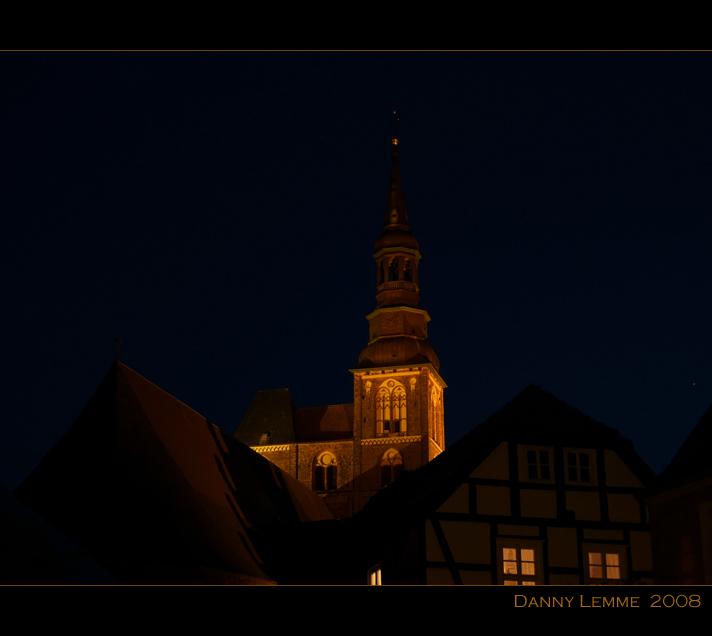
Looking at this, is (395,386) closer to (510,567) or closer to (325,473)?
(325,473)

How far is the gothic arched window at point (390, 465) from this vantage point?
7488 centimetres

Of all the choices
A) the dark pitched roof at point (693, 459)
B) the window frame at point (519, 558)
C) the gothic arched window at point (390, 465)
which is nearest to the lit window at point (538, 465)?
the window frame at point (519, 558)

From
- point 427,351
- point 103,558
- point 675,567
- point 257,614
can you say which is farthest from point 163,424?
point 427,351

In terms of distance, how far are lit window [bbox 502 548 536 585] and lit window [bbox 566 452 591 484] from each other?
2.16 meters

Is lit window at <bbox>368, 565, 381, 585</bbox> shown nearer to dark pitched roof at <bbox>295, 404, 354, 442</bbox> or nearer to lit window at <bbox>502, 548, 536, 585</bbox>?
lit window at <bbox>502, 548, 536, 585</bbox>

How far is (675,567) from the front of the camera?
20.6 m

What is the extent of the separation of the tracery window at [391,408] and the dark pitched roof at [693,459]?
54565 mm

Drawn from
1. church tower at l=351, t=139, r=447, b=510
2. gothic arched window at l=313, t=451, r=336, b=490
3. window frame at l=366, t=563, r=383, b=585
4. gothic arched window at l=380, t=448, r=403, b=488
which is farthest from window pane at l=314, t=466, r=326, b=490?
window frame at l=366, t=563, r=383, b=585

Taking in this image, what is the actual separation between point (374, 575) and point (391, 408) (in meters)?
47.3

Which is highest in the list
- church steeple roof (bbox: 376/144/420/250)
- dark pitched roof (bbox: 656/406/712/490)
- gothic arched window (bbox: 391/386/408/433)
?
church steeple roof (bbox: 376/144/420/250)

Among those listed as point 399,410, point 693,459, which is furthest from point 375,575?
point 399,410

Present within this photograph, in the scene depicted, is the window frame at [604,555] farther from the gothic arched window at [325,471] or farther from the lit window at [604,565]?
the gothic arched window at [325,471]

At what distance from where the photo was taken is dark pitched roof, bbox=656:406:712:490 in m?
20.0

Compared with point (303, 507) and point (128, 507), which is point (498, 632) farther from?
point (303, 507)
